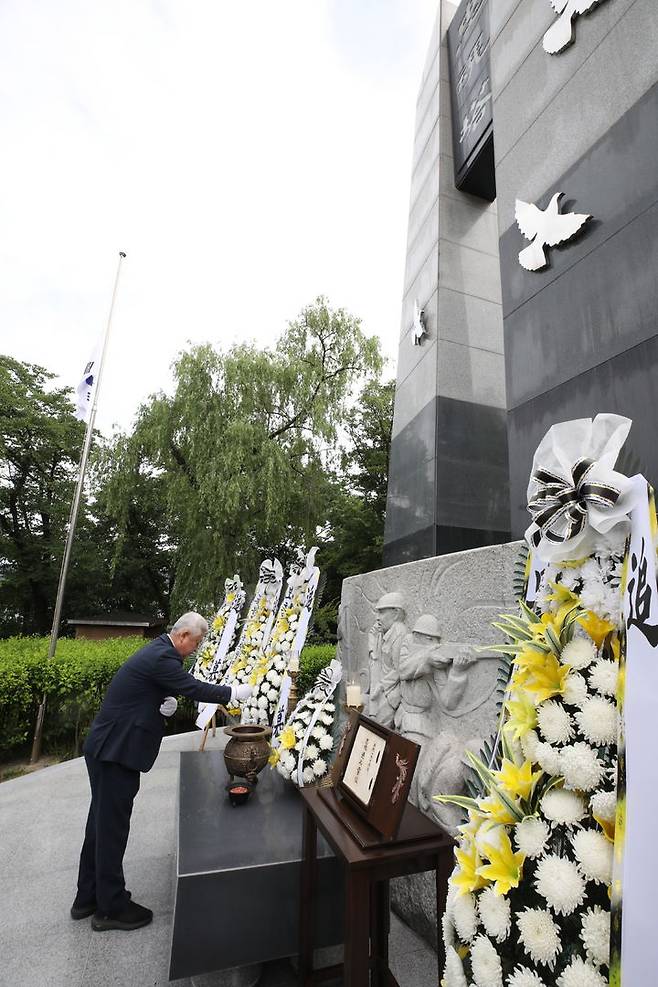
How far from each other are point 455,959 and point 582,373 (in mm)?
2821

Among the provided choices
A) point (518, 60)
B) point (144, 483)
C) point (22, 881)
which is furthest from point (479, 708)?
point (144, 483)

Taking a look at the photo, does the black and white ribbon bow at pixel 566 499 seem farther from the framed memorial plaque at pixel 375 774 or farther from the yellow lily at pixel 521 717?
the framed memorial plaque at pixel 375 774

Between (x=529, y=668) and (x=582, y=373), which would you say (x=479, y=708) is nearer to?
(x=529, y=668)

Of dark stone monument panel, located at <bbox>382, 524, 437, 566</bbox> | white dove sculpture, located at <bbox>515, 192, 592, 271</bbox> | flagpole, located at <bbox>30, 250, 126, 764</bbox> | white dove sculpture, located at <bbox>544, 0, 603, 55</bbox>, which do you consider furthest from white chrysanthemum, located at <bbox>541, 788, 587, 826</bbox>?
flagpole, located at <bbox>30, 250, 126, 764</bbox>

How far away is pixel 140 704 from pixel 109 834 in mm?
645

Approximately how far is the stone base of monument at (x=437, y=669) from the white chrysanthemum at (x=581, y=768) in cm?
119

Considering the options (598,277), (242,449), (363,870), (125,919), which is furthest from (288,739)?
(242,449)

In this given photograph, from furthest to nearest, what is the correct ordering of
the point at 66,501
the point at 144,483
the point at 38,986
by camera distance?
the point at 66,501 → the point at 144,483 → the point at 38,986

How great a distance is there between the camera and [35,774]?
509 centimetres

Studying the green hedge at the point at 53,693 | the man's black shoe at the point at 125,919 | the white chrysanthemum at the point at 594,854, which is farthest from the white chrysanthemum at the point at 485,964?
the green hedge at the point at 53,693

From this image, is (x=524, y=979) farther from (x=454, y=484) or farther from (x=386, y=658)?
(x=454, y=484)

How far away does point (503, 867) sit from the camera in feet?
3.40

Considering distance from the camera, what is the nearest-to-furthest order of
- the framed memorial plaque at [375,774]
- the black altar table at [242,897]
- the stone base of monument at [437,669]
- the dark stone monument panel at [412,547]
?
the framed memorial plaque at [375,774]
the black altar table at [242,897]
the stone base of monument at [437,669]
the dark stone monument panel at [412,547]

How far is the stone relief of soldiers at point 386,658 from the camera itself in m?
3.21
